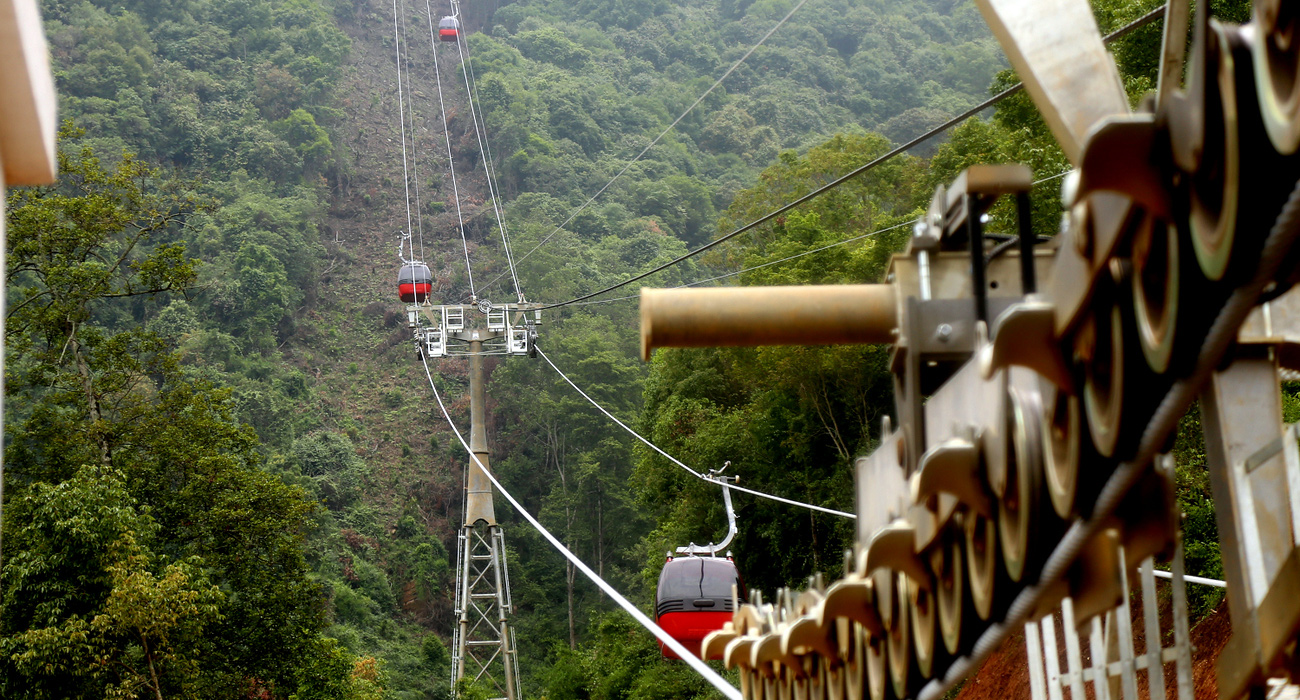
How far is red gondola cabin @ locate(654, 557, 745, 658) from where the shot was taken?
41.9 feet

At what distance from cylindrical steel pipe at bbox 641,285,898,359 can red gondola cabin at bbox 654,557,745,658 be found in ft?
35.8

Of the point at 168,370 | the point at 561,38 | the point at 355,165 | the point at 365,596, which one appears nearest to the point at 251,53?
the point at 355,165

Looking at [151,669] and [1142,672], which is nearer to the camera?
[1142,672]

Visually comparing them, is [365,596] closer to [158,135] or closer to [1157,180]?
[158,135]

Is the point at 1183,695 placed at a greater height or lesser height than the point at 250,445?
lesser

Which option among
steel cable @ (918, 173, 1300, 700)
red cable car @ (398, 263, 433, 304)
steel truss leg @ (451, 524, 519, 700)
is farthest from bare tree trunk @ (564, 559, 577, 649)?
steel cable @ (918, 173, 1300, 700)

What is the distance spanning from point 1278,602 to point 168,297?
125 feet

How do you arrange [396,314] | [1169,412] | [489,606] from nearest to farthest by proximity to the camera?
1. [1169,412]
2. [489,606]
3. [396,314]

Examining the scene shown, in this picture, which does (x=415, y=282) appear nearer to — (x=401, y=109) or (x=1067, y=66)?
(x=1067, y=66)

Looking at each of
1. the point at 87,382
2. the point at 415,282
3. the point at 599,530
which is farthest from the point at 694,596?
the point at 599,530

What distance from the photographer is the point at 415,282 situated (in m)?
20.3

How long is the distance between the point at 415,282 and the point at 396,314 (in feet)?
77.9

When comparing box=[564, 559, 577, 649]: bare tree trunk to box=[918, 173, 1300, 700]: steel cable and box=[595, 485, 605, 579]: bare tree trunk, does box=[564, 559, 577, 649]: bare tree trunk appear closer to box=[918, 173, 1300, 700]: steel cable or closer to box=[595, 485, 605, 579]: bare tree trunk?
box=[595, 485, 605, 579]: bare tree trunk

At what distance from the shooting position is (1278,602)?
1634 mm
